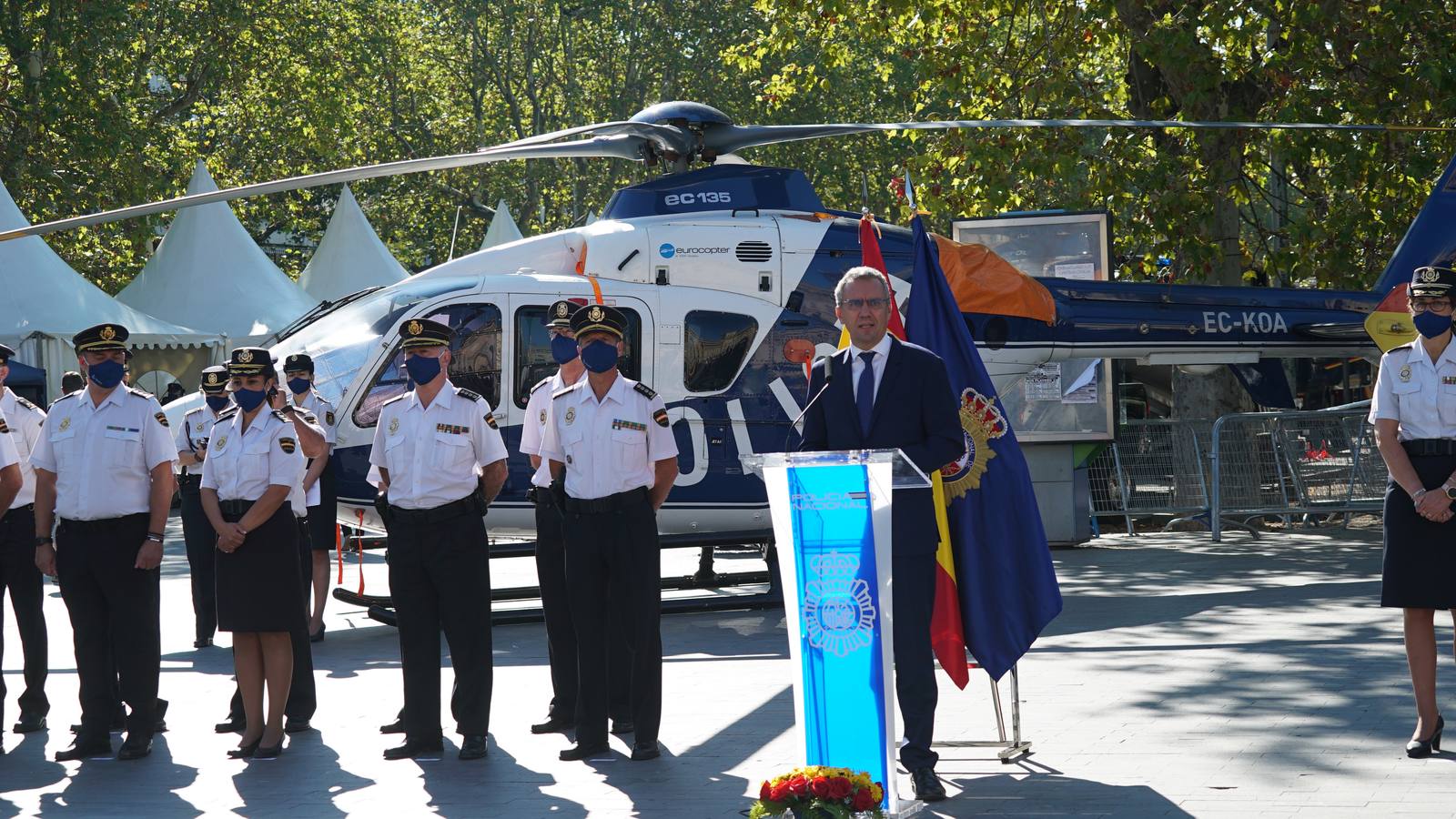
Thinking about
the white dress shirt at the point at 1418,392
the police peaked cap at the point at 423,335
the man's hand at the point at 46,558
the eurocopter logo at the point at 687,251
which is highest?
the eurocopter logo at the point at 687,251

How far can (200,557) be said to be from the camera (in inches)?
412

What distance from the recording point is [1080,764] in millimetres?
6418

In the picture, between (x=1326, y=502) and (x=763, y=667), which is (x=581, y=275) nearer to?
(x=763, y=667)

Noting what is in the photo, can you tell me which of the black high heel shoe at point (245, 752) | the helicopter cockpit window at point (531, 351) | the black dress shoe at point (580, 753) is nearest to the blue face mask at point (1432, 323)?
the black dress shoe at point (580, 753)

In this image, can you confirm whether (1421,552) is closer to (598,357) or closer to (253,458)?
(598,357)

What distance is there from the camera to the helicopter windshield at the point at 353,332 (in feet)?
36.6

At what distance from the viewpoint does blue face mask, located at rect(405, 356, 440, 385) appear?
7.25 metres

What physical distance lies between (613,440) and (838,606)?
2.13 metres

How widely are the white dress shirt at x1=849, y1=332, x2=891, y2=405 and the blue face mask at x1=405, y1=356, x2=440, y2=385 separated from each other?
226cm

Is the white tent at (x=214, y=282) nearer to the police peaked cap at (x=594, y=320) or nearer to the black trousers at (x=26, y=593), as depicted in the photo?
the black trousers at (x=26, y=593)

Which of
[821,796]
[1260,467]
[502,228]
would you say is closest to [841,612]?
[821,796]

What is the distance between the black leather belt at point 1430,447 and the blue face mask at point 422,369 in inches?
169

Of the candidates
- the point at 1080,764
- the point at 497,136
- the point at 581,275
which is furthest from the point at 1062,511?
the point at 497,136

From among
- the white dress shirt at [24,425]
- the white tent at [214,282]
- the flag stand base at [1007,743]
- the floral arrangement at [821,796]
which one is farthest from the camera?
the white tent at [214,282]
